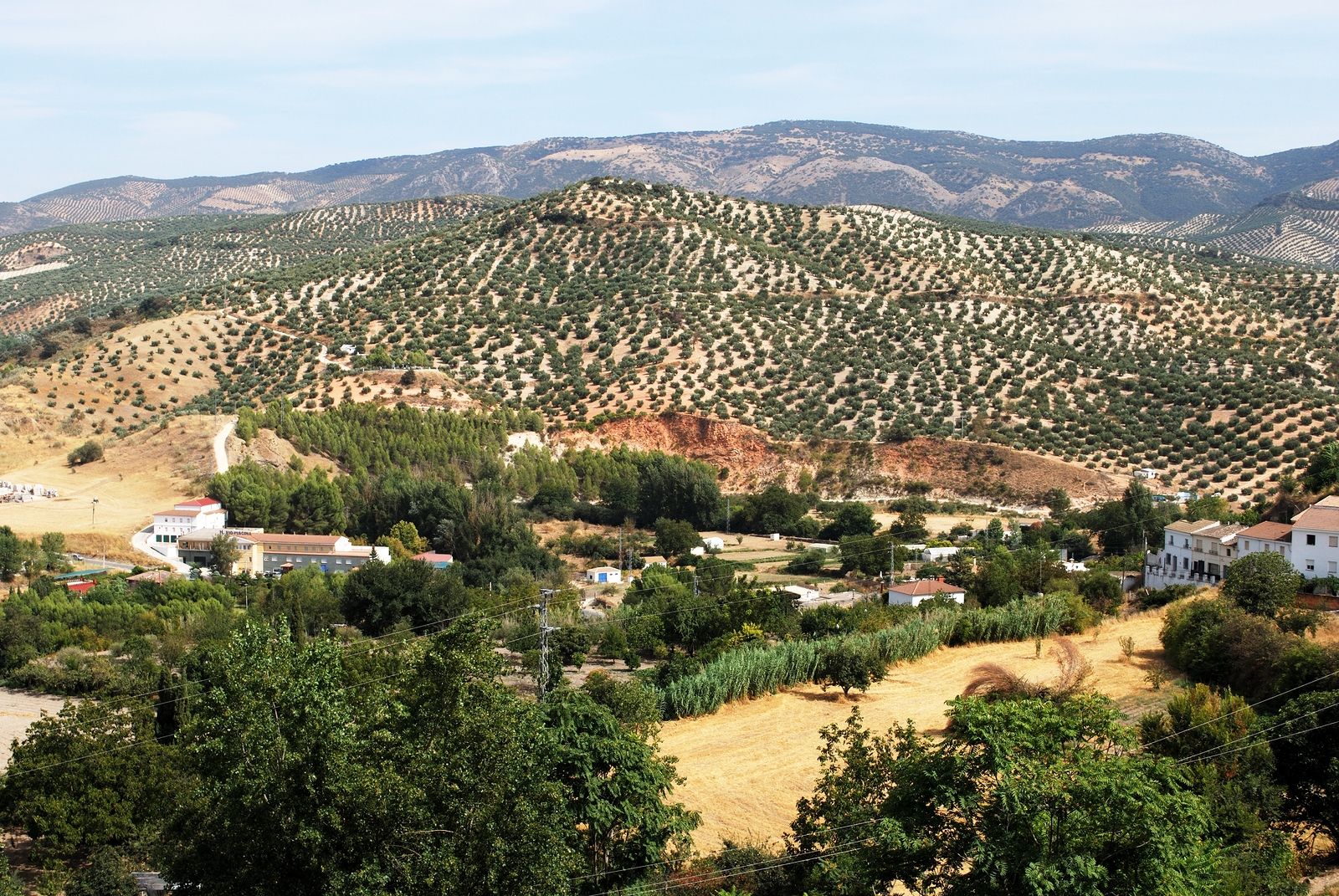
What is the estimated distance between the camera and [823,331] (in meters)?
74.3

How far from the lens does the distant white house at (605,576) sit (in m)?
46.5

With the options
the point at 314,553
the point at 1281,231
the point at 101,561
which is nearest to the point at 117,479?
the point at 101,561

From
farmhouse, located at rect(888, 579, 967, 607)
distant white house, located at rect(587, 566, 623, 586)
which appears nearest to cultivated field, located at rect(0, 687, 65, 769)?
distant white house, located at rect(587, 566, 623, 586)

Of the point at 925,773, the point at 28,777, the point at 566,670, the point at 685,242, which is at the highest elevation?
the point at 685,242

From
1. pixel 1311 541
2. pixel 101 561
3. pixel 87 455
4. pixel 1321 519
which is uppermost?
pixel 1321 519

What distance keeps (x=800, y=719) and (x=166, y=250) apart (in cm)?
12082

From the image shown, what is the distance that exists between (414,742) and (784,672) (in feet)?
60.5

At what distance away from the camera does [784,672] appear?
1271 inches

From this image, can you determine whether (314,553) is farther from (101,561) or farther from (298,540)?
(101,561)

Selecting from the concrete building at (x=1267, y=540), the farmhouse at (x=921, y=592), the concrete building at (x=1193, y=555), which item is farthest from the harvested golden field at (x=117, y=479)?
the concrete building at (x=1267, y=540)

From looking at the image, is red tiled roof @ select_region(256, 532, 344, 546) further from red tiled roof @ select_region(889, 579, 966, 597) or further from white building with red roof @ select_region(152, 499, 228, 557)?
red tiled roof @ select_region(889, 579, 966, 597)

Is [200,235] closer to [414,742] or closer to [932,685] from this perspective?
[932,685]

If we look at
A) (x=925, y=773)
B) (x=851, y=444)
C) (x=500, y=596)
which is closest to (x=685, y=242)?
(x=851, y=444)

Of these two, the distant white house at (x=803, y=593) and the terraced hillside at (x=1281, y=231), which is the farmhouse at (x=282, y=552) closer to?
the distant white house at (x=803, y=593)
